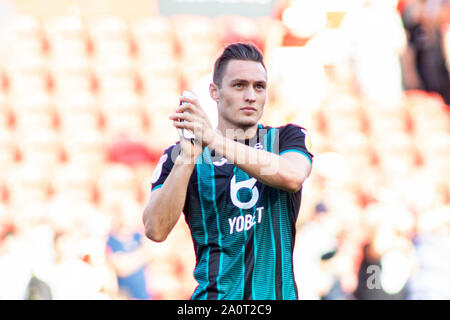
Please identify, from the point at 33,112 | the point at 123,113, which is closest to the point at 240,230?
the point at 123,113

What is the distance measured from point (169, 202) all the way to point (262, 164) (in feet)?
1.29

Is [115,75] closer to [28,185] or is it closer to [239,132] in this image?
[28,185]

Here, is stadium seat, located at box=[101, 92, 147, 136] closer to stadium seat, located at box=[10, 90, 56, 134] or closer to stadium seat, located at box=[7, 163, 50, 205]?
stadium seat, located at box=[10, 90, 56, 134]

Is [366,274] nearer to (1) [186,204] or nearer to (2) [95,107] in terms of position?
(1) [186,204]

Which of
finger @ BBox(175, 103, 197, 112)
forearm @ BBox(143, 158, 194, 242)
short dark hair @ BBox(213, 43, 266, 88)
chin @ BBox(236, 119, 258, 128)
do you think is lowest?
forearm @ BBox(143, 158, 194, 242)

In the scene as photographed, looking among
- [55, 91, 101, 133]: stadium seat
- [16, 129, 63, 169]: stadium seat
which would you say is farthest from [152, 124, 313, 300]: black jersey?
[55, 91, 101, 133]: stadium seat

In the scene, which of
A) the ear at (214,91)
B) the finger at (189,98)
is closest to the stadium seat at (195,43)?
the ear at (214,91)

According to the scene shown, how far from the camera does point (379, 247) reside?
20.3 ft

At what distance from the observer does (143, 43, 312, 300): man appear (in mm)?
2674

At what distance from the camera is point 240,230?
9.11 ft

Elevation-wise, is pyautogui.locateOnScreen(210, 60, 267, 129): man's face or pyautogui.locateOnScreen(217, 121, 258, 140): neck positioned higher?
pyautogui.locateOnScreen(210, 60, 267, 129): man's face

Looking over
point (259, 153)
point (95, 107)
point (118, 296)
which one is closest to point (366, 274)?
point (118, 296)

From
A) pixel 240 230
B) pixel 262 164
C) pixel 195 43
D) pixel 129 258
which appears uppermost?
pixel 195 43

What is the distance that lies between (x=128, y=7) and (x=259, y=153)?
317 inches
